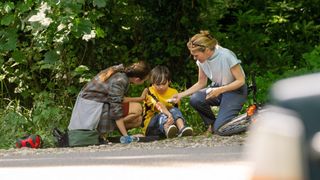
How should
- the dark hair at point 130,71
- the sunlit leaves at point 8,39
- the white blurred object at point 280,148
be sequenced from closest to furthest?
the white blurred object at point 280,148
the dark hair at point 130,71
the sunlit leaves at point 8,39

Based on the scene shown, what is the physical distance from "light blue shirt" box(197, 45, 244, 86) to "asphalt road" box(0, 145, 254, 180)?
4.73 feet

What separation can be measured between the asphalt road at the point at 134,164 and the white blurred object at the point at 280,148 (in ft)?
10.6

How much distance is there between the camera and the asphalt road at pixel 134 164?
18.4 feet

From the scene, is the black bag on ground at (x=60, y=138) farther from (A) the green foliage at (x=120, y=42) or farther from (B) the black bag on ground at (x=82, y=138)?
(A) the green foliage at (x=120, y=42)

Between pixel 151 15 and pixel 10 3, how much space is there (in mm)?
4209

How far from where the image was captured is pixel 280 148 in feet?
5.41

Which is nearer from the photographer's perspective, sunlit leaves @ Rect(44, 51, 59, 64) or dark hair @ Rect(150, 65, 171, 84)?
dark hair @ Rect(150, 65, 171, 84)

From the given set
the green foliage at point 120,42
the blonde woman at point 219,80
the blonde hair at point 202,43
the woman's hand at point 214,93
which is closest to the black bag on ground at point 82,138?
the green foliage at point 120,42

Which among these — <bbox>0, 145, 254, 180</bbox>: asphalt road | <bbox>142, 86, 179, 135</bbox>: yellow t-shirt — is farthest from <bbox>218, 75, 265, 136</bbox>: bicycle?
<bbox>0, 145, 254, 180</bbox>: asphalt road

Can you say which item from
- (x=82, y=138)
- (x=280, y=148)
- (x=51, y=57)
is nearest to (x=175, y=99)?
(x=82, y=138)

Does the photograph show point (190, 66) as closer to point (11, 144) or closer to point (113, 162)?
point (11, 144)

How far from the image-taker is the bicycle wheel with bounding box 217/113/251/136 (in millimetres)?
9023

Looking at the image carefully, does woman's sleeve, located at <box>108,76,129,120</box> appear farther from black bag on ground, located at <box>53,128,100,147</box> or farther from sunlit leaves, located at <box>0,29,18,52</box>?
sunlit leaves, located at <box>0,29,18,52</box>

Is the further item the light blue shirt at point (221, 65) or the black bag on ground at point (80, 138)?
the black bag on ground at point (80, 138)
